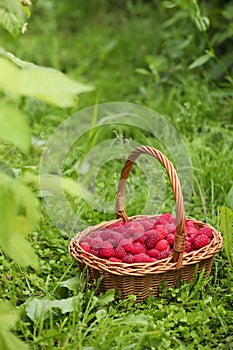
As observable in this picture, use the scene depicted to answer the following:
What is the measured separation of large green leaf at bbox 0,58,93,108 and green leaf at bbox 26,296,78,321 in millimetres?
756

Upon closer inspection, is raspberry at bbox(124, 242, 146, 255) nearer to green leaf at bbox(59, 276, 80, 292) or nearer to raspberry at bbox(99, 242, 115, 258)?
raspberry at bbox(99, 242, 115, 258)

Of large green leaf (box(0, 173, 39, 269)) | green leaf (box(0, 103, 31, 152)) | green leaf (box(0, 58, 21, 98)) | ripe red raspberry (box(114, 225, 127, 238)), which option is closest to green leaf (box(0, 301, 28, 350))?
large green leaf (box(0, 173, 39, 269))

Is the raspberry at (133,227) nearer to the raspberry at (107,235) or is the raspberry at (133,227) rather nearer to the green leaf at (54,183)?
the raspberry at (107,235)

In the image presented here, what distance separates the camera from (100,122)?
3.14 meters

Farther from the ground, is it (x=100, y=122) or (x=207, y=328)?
(x=100, y=122)

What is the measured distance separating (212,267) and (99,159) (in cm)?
96

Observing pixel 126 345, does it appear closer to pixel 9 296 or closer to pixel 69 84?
pixel 9 296

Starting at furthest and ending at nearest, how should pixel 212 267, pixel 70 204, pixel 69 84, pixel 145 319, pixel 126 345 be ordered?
pixel 70 204
pixel 212 267
pixel 145 319
pixel 126 345
pixel 69 84

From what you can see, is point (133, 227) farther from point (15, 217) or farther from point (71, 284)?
point (15, 217)

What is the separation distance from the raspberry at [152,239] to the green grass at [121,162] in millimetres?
164

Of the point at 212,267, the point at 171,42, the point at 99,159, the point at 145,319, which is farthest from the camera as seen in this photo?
the point at 171,42

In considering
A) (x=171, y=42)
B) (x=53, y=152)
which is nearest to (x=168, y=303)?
(x=53, y=152)

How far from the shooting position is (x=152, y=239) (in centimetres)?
201

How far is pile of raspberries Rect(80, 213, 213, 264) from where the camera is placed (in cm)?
197
